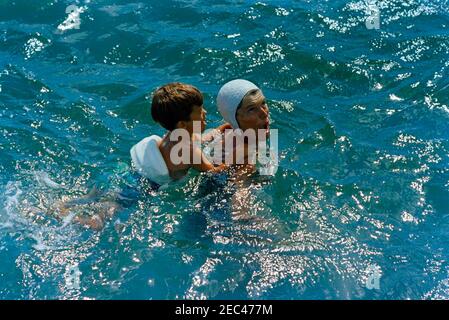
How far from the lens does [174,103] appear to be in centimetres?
600

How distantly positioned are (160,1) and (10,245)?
6.20 meters

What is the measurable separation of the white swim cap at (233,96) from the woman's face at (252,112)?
0.05 m

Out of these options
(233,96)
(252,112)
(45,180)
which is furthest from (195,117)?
(45,180)

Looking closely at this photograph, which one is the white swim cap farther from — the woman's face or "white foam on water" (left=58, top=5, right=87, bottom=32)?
"white foam on water" (left=58, top=5, right=87, bottom=32)

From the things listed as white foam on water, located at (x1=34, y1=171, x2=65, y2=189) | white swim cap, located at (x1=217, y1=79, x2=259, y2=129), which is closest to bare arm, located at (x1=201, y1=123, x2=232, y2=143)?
white swim cap, located at (x1=217, y1=79, x2=259, y2=129)

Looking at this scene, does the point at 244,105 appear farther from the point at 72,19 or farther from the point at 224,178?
the point at 72,19

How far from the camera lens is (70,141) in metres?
7.44

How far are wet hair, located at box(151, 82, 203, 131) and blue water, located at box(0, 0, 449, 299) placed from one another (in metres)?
0.78

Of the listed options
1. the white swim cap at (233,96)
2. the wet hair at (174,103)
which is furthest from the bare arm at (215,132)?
the wet hair at (174,103)

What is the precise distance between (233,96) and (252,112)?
0.26 meters

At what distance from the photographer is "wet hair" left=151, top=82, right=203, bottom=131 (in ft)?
19.7

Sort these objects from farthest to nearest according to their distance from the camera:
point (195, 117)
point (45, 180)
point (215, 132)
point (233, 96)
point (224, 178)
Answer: point (215, 132), point (45, 180), point (224, 178), point (233, 96), point (195, 117)
